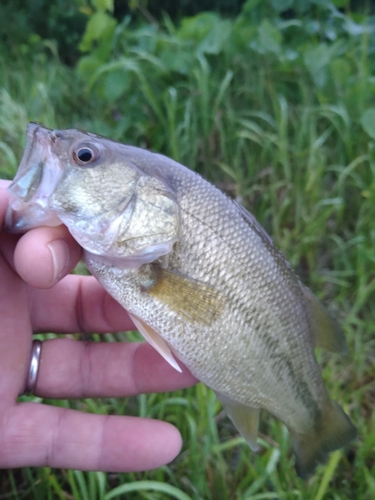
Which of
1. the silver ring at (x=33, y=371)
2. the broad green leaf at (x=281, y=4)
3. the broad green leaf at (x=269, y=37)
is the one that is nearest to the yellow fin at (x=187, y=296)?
the silver ring at (x=33, y=371)

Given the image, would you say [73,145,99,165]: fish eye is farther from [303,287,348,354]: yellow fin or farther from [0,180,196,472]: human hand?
[303,287,348,354]: yellow fin

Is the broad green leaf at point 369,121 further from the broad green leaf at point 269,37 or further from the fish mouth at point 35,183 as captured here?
the fish mouth at point 35,183

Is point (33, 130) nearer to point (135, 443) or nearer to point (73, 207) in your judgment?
point (73, 207)

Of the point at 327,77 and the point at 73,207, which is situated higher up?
the point at 327,77

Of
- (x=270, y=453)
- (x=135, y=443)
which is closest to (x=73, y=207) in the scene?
(x=135, y=443)

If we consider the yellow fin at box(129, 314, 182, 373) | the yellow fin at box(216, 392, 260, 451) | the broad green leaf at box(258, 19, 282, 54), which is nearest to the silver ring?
the yellow fin at box(129, 314, 182, 373)

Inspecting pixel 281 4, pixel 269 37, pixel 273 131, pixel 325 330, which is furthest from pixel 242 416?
pixel 281 4
